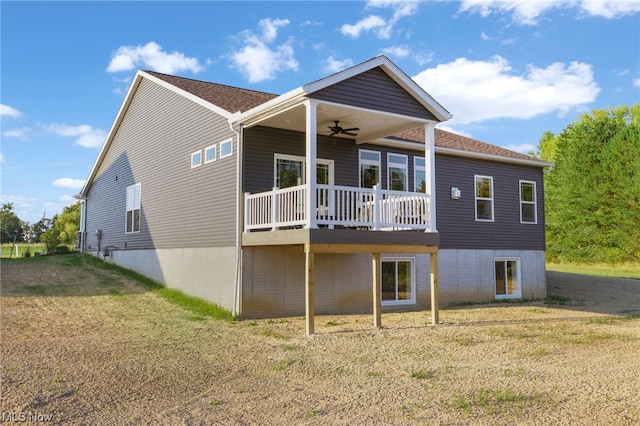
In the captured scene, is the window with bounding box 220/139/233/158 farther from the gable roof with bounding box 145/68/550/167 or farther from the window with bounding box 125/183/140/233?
the window with bounding box 125/183/140/233

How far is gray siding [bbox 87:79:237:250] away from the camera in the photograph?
1355cm

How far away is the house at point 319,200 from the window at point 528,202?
2.6 inches

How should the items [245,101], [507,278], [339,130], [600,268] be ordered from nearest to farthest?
[339,130] < [245,101] < [507,278] < [600,268]

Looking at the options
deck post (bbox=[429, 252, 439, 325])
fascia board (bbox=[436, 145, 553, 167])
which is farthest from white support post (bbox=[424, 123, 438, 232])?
fascia board (bbox=[436, 145, 553, 167])

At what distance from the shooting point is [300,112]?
1163 cm

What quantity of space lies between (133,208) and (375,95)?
10.6m

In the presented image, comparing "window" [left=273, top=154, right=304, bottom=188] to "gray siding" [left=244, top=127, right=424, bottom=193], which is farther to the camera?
"window" [left=273, top=154, right=304, bottom=188]

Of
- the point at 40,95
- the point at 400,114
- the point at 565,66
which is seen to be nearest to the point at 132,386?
the point at 400,114

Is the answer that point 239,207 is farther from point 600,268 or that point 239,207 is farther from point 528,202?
point 600,268

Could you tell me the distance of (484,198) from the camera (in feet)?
56.6

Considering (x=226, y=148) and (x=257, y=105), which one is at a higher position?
(x=257, y=105)

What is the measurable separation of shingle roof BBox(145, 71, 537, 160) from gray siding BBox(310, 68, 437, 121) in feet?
10.3

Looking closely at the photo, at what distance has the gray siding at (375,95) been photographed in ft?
36.2

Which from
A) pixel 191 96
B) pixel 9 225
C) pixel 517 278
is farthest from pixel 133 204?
pixel 9 225
